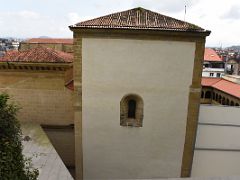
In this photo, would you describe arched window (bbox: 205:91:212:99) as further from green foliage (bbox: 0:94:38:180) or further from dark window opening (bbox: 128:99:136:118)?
green foliage (bbox: 0:94:38:180)

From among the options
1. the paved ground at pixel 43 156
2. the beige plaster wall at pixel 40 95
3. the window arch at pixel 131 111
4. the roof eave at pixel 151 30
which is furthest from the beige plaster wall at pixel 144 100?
the beige plaster wall at pixel 40 95

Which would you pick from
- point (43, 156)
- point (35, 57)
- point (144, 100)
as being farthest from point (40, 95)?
point (144, 100)

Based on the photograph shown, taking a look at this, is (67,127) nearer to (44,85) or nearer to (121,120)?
(44,85)

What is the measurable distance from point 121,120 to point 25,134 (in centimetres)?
426

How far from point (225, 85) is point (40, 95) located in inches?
766

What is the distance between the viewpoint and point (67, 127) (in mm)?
13102

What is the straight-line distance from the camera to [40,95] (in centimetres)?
1282

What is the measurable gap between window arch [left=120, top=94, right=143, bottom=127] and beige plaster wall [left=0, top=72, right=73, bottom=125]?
368cm

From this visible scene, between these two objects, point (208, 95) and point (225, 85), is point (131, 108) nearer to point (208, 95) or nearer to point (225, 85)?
point (225, 85)

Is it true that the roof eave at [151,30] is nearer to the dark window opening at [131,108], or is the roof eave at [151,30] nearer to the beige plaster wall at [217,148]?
the dark window opening at [131,108]

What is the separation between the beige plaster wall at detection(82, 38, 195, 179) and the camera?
31.7 feet

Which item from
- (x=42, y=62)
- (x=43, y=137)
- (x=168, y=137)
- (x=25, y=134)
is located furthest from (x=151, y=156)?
(x=42, y=62)

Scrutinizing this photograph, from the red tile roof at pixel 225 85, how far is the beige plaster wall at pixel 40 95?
49.6 ft

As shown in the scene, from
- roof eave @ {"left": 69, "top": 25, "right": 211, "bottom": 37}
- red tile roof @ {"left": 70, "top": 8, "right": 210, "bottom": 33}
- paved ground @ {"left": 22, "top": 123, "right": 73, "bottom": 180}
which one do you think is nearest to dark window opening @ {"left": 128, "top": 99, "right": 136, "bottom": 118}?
roof eave @ {"left": 69, "top": 25, "right": 211, "bottom": 37}
